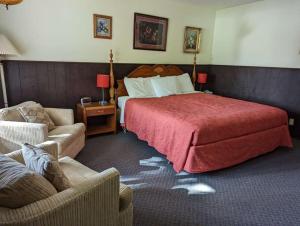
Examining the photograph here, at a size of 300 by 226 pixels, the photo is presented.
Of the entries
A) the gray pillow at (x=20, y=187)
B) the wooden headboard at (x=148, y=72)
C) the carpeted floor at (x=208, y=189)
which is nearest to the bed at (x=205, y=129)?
the carpeted floor at (x=208, y=189)

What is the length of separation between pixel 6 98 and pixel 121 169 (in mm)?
1973

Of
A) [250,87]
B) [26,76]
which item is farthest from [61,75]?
[250,87]

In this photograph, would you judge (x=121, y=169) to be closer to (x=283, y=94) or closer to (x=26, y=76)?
(x=26, y=76)

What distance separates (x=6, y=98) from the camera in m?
3.11

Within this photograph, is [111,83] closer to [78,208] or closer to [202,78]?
[202,78]

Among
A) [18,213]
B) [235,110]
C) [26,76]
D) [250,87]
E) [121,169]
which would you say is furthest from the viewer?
[250,87]

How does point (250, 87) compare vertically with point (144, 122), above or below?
above

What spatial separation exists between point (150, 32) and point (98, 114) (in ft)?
6.19

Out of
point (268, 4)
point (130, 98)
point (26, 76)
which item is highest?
point (268, 4)

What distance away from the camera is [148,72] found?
426 cm

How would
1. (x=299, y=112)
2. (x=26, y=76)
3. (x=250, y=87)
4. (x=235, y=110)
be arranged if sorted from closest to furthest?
(x=235, y=110) → (x=26, y=76) → (x=299, y=112) → (x=250, y=87)

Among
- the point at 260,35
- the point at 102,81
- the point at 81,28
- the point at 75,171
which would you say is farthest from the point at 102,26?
the point at 260,35

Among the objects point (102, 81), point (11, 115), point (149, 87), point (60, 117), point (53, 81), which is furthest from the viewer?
point (149, 87)

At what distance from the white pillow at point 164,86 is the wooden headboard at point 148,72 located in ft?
0.85
